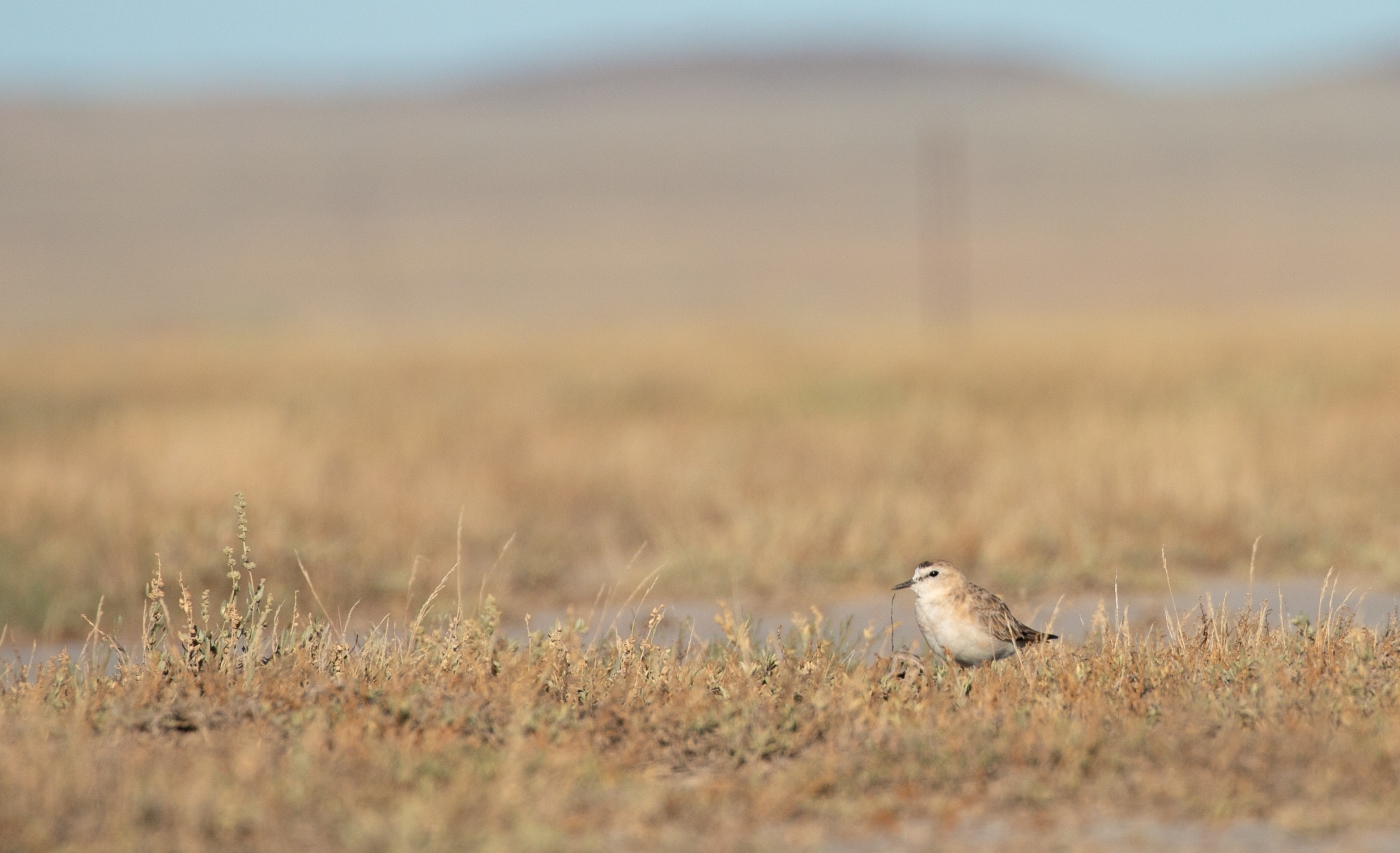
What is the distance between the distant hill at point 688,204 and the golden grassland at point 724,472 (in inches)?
1250

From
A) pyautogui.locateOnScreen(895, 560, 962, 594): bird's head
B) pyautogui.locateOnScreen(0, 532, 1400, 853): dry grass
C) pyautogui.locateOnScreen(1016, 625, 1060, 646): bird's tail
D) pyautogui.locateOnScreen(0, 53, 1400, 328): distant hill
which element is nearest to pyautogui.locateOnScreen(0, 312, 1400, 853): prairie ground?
pyautogui.locateOnScreen(0, 532, 1400, 853): dry grass

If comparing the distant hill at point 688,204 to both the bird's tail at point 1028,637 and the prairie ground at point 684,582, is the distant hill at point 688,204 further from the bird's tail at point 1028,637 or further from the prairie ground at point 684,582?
the bird's tail at point 1028,637

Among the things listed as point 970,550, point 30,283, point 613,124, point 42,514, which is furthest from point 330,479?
point 613,124

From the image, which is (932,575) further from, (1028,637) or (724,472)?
(724,472)

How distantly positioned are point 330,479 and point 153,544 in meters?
2.20

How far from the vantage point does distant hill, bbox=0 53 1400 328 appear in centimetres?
6247

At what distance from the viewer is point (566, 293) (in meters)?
62.9

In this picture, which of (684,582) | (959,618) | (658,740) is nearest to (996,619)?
(959,618)

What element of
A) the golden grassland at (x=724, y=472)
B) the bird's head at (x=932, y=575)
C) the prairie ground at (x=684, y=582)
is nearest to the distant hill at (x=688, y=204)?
the golden grassland at (x=724, y=472)

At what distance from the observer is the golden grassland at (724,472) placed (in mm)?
9875

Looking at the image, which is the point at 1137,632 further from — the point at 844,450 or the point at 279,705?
the point at 844,450

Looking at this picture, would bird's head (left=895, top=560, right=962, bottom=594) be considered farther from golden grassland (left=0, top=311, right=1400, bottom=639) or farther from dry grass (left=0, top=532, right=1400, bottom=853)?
golden grassland (left=0, top=311, right=1400, bottom=639)

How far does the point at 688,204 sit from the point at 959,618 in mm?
71761

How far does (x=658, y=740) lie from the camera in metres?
5.20
